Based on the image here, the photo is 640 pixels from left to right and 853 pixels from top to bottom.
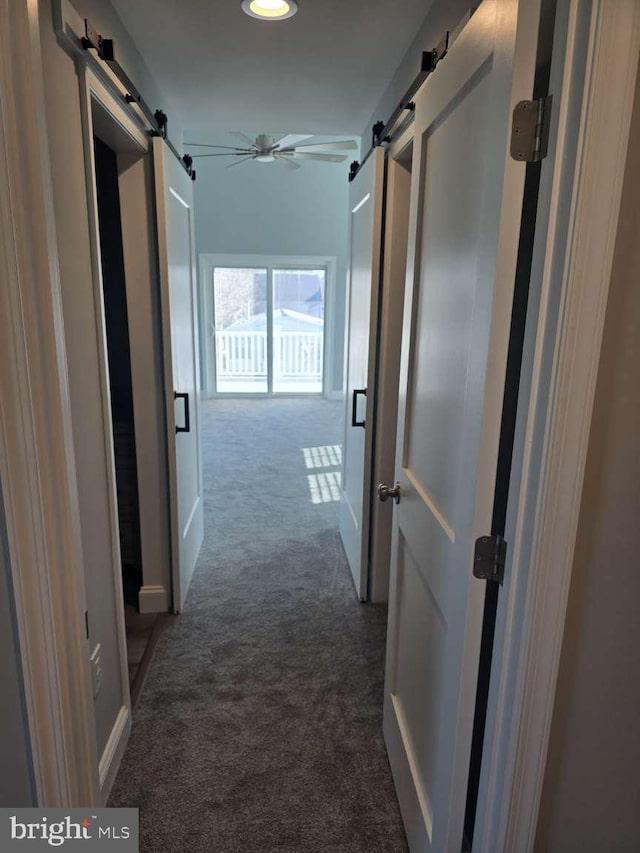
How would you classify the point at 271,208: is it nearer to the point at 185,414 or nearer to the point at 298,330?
the point at 298,330

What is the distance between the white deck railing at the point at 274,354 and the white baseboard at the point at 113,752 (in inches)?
255

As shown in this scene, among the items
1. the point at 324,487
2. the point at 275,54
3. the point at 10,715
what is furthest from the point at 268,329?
the point at 10,715

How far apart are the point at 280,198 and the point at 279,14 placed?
597cm

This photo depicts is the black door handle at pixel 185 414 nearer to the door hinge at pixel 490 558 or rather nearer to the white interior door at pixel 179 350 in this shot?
the white interior door at pixel 179 350

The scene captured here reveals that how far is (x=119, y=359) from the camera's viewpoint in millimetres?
2766

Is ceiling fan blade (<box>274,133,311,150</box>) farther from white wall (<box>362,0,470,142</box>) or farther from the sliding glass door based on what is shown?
white wall (<box>362,0,470,142</box>)

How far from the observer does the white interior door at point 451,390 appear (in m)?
0.95

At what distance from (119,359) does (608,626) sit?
2.43 m

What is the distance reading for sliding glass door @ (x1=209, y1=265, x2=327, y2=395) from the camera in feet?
25.8

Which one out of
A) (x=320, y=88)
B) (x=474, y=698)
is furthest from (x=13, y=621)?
(x=320, y=88)

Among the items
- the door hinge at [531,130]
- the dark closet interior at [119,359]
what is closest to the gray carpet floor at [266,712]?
the dark closet interior at [119,359]

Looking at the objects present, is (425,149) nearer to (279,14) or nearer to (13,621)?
(279,14)

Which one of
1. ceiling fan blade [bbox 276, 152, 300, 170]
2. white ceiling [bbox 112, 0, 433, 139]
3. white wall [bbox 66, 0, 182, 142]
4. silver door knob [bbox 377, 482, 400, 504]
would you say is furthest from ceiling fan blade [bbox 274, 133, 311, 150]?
silver door knob [bbox 377, 482, 400, 504]

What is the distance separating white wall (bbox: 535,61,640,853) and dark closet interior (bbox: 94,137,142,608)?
2106 mm
